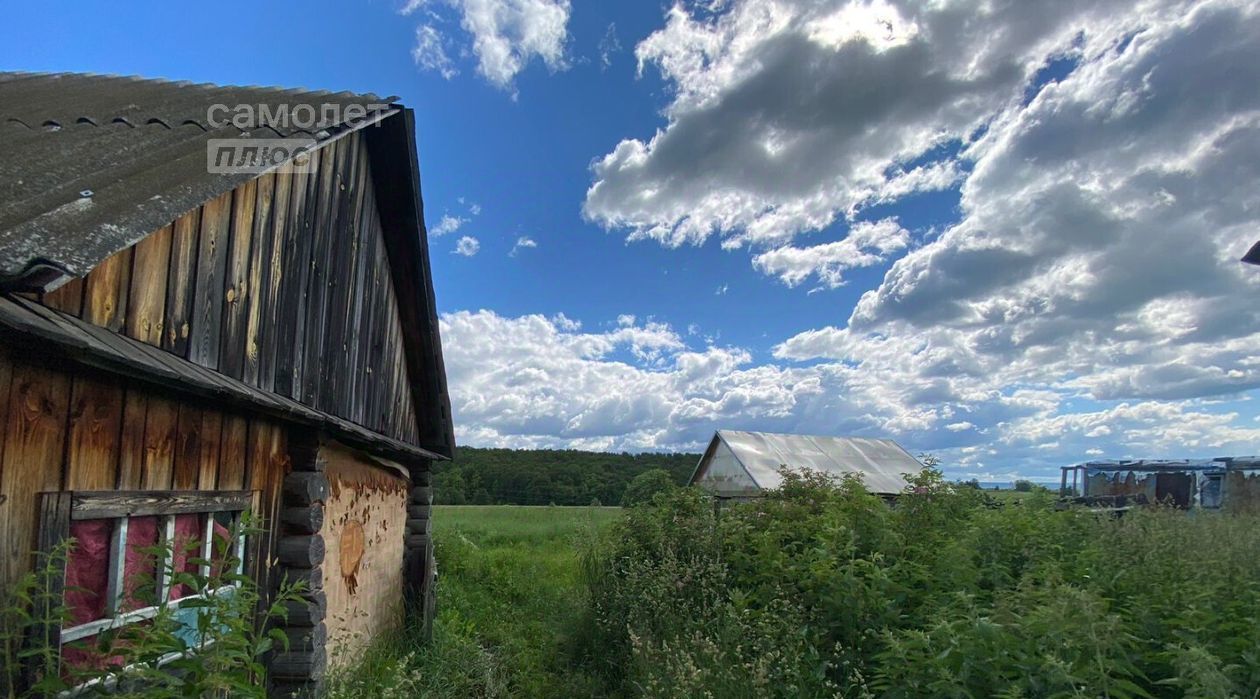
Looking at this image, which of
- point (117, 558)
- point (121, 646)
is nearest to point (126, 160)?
point (117, 558)

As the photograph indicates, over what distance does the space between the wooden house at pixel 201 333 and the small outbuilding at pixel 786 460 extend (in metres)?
11.7

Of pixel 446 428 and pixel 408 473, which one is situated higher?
pixel 446 428

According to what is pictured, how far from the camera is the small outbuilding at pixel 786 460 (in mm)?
18906

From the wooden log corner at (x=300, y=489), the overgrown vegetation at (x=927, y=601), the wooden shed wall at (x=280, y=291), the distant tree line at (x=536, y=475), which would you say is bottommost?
the distant tree line at (x=536, y=475)

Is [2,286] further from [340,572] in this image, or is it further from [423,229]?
[423,229]

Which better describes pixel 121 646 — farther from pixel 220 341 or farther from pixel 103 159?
pixel 103 159

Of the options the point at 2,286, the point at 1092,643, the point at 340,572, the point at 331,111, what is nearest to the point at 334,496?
the point at 340,572

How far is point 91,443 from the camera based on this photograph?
3.24 meters

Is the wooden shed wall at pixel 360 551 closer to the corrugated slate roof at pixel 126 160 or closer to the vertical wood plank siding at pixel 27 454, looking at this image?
the corrugated slate roof at pixel 126 160

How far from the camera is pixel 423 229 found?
8.26 meters

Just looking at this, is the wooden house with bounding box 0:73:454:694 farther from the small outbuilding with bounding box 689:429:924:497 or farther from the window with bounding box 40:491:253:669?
the small outbuilding with bounding box 689:429:924:497

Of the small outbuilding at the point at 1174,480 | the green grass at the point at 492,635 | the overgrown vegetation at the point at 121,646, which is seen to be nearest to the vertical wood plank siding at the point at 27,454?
the overgrown vegetation at the point at 121,646

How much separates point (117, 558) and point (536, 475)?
38102mm

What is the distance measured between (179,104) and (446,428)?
19.3 ft
